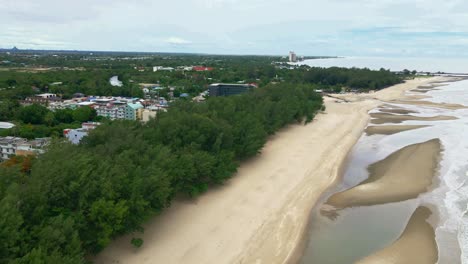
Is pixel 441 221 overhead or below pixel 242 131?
below

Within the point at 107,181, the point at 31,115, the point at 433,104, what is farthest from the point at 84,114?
the point at 433,104

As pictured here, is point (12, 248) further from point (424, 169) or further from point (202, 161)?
point (424, 169)

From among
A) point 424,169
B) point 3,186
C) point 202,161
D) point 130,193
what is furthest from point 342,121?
point 3,186

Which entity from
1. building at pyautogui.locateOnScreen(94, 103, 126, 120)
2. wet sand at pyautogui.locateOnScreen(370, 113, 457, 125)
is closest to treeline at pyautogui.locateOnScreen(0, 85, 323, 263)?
building at pyautogui.locateOnScreen(94, 103, 126, 120)

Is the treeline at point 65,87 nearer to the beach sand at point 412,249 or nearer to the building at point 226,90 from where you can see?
the building at point 226,90

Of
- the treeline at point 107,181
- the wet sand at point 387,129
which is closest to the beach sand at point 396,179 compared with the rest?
the wet sand at point 387,129

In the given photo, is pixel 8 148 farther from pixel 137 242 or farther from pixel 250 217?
pixel 250 217
